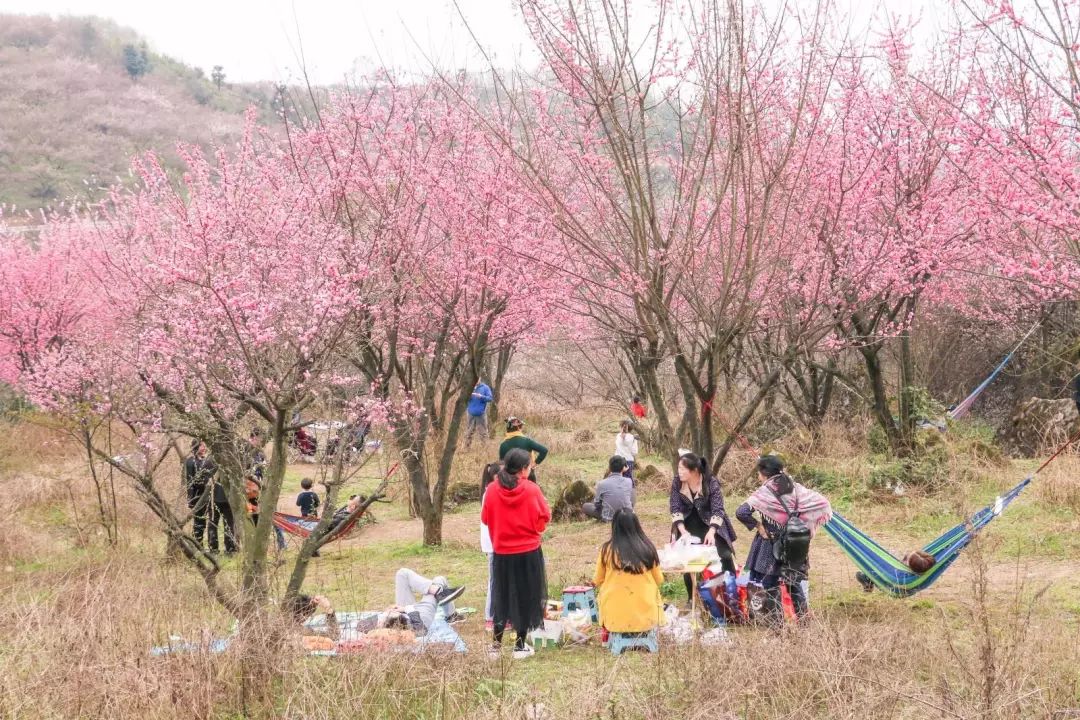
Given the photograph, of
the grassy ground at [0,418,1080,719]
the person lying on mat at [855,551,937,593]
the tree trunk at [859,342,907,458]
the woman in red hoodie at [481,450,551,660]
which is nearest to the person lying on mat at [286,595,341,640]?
the grassy ground at [0,418,1080,719]

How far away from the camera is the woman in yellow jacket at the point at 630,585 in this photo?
4.93m

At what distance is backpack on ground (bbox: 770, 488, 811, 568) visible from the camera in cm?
509

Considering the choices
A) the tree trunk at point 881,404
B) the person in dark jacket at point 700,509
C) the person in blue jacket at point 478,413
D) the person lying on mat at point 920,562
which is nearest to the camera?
the person lying on mat at point 920,562

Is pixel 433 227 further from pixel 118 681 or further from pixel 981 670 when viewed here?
pixel 981 670

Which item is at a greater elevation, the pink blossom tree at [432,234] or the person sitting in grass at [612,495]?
the pink blossom tree at [432,234]

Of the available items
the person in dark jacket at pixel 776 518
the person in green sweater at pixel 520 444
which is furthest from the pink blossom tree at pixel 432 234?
the person in dark jacket at pixel 776 518

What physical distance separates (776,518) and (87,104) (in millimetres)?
66183

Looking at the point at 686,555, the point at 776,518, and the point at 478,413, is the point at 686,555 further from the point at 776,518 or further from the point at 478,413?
the point at 478,413

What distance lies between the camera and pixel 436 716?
12.4 ft

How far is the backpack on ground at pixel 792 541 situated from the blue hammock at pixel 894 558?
0.69m

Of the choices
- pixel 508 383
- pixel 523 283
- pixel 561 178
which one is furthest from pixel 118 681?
pixel 508 383

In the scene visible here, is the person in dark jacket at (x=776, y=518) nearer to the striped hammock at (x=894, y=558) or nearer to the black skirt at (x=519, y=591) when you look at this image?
the striped hammock at (x=894, y=558)

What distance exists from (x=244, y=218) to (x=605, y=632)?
4.69 m

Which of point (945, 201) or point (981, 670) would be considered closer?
point (981, 670)
